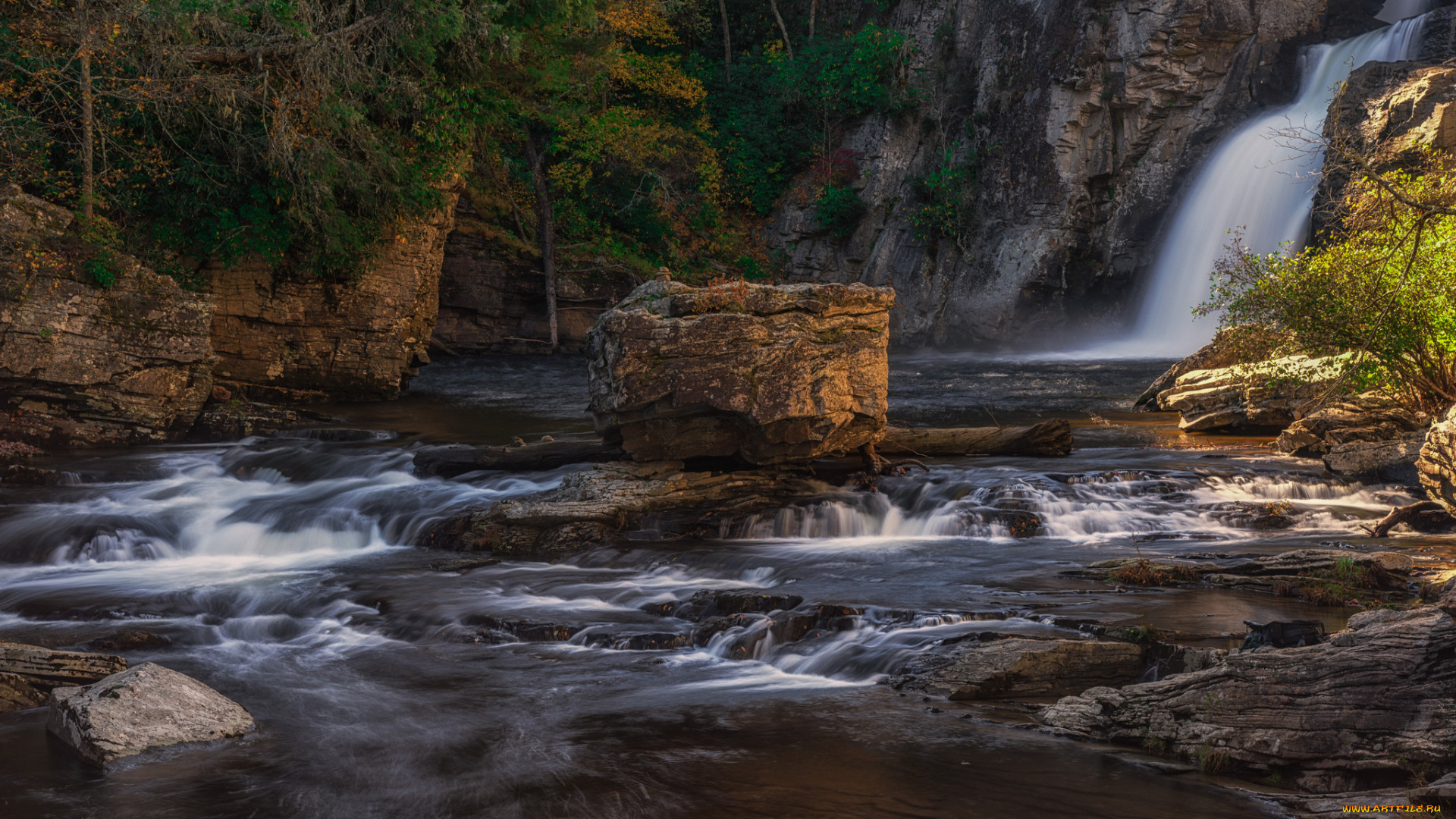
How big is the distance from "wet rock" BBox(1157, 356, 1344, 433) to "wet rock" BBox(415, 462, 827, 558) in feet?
23.5

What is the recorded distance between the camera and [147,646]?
25.7 feet

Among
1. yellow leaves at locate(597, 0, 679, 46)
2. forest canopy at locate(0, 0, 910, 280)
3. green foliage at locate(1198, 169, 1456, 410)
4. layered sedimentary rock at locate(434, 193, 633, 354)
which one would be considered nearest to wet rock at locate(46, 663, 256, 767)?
forest canopy at locate(0, 0, 910, 280)

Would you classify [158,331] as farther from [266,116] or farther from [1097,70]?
[1097,70]

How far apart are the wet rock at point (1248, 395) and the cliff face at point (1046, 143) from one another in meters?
13.0

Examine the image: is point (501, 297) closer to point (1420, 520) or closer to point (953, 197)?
point (953, 197)

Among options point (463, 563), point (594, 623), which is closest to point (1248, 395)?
point (594, 623)

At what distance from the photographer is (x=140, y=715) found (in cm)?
566

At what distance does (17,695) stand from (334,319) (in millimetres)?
13487

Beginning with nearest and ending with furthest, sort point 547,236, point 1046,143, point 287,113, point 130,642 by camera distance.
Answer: point 130,642
point 287,113
point 547,236
point 1046,143

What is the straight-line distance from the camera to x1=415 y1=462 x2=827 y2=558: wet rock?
35.4 feet

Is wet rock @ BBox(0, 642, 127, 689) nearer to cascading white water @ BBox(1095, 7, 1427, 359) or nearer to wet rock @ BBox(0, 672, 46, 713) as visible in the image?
wet rock @ BBox(0, 672, 46, 713)

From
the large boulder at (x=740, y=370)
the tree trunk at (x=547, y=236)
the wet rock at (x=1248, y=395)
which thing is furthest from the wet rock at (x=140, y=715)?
the tree trunk at (x=547, y=236)

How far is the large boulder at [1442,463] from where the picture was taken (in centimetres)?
841

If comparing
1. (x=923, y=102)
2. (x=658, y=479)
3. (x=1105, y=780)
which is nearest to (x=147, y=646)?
(x=658, y=479)
